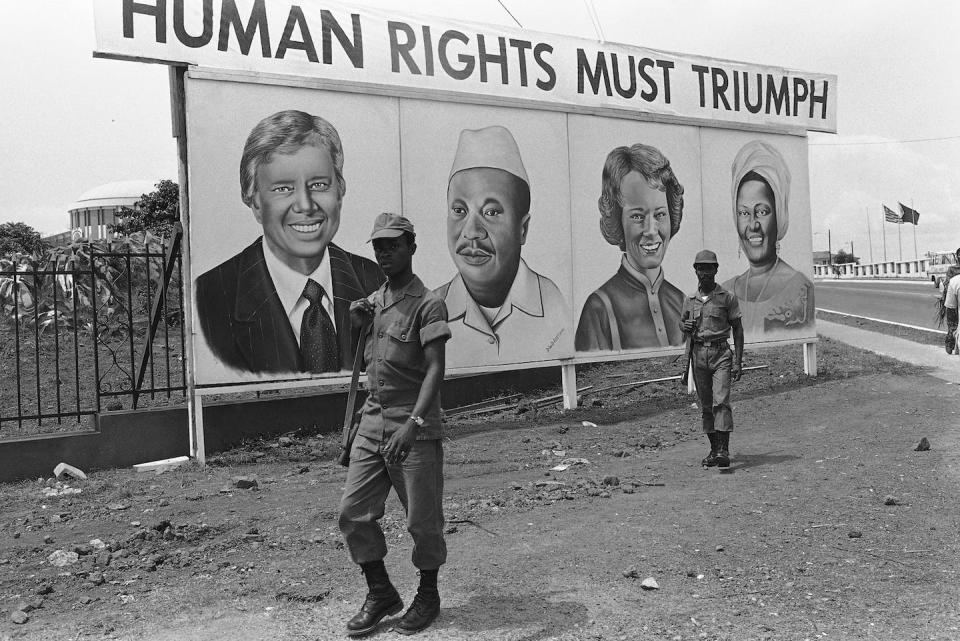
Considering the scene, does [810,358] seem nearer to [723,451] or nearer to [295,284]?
[723,451]

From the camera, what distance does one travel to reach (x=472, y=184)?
32.6ft

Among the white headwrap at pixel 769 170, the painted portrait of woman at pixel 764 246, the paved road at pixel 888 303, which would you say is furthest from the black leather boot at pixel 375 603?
the paved road at pixel 888 303

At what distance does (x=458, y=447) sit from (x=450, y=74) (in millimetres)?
4342

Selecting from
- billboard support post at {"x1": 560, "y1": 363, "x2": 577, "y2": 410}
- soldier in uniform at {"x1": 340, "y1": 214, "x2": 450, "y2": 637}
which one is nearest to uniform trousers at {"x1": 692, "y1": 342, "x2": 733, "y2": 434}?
billboard support post at {"x1": 560, "y1": 363, "x2": 577, "y2": 410}

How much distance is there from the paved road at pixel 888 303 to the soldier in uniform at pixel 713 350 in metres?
15.8

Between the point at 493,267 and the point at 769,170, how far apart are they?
5.20 metres

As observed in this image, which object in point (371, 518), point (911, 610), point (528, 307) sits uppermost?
point (528, 307)

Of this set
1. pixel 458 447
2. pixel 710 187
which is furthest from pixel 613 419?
pixel 710 187

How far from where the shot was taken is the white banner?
802cm

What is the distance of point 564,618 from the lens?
13.2ft

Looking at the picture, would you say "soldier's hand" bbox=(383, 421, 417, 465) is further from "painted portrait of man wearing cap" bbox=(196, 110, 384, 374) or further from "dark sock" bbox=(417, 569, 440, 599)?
"painted portrait of man wearing cap" bbox=(196, 110, 384, 374)

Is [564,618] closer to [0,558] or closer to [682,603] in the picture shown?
[682,603]

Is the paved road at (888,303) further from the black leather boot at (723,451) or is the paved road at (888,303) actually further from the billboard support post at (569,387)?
the black leather boot at (723,451)

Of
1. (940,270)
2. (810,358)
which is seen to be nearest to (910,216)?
(940,270)
